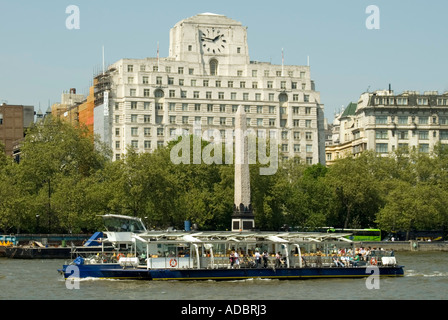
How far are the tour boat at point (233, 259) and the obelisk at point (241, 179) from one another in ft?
85.5

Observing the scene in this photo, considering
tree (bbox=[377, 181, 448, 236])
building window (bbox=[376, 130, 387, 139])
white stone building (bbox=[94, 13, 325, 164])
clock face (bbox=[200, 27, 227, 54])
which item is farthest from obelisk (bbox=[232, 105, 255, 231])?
building window (bbox=[376, 130, 387, 139])

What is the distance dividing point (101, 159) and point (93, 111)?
2928 cm

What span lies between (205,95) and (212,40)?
11.2 m

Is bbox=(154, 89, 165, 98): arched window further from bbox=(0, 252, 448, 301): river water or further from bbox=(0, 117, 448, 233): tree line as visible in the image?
bbox=(0, 252, 448, 301): river water

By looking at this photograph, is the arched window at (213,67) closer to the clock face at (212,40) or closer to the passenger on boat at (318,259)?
the clock face at (212,40)

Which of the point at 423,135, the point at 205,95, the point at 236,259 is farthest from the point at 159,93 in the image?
the point at 236,259

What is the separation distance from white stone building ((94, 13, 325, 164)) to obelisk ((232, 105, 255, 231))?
61266mm

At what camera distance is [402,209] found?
14138cm

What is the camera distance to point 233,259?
7469 cm

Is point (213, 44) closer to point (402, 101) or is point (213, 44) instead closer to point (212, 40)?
point (212, 40)

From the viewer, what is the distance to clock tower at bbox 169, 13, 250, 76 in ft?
577

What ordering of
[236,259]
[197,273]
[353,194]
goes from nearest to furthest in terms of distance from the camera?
[197,273] < [236,259] < [353,194]
